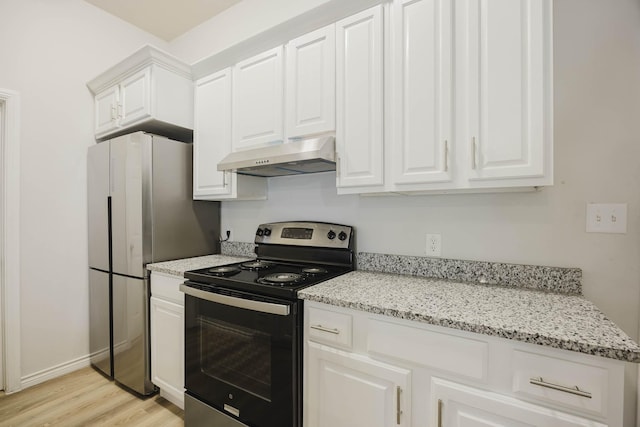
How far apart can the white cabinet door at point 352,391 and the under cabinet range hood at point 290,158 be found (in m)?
0.91

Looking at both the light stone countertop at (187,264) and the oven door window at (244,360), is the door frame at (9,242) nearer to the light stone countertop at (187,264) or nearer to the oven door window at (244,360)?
the light stone countertop at (187,264)

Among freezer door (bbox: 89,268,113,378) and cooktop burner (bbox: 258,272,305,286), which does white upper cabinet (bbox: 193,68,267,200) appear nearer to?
cooktop burner (bbox: 258,272,305,286)

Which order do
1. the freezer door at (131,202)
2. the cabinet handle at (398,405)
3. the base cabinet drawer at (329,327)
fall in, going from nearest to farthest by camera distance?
the cabinet handle at (398,405), the base cabinet drawer at (329,327), the freezer door at (131,202)

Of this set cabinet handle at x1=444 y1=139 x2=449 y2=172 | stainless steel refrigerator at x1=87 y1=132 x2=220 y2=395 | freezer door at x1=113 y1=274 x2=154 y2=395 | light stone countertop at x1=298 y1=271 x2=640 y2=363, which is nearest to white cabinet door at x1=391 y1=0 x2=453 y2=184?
cabinet handle at x1=444 y1=139 x2=449 y2=172

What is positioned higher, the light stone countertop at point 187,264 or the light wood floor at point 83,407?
the light stone countertop at point 187,264

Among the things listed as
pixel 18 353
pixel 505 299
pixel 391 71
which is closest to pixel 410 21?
pixel 391 71

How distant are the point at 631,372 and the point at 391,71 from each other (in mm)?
1651

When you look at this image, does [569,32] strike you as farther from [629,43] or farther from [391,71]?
[391,71]

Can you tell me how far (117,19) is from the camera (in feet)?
8.96

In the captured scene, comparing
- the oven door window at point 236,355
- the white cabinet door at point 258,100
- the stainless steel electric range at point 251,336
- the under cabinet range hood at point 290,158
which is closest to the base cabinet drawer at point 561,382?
the stainless steel electric range at point 251,336

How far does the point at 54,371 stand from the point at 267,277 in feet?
7.11

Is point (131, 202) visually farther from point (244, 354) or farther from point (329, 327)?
point (329, 327)

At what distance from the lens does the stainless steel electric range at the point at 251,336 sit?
1322mm

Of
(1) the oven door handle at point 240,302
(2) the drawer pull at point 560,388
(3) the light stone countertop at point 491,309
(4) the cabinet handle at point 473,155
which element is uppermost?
(4) the cabinet handle at point 473,155
